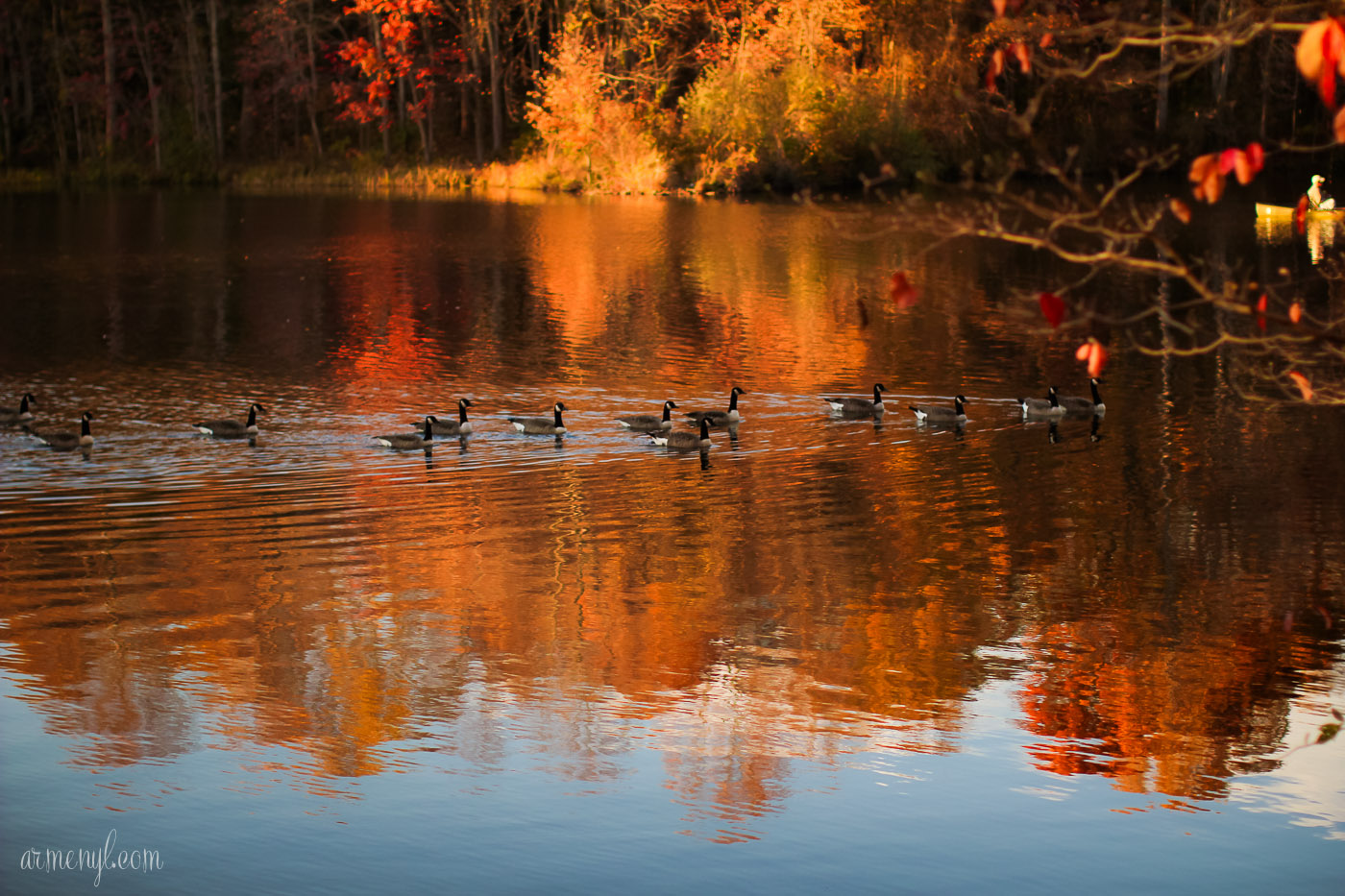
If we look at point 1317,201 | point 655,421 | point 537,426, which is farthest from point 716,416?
point 1317,201

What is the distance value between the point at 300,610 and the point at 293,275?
2510 centimetres

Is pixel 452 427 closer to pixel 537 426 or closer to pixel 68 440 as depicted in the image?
pixel 537 426

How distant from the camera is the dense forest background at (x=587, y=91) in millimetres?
57312

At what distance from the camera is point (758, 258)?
36656 millimetres

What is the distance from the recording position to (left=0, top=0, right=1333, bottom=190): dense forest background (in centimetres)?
5731

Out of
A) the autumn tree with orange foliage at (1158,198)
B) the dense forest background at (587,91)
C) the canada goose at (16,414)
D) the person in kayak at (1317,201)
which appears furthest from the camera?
the dense forest background at (587,91)

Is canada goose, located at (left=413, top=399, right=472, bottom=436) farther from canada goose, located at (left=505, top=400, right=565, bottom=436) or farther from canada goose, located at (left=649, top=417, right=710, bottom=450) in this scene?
canada goose, located at (left=649, top=417, right=710, bottom=450)

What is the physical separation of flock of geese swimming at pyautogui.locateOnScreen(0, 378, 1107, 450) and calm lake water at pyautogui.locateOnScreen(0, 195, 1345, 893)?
0.22m

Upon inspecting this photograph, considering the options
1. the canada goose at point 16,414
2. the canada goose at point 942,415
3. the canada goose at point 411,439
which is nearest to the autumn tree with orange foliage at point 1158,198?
the canada goose at point 942,415

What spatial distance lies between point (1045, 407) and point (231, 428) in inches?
392

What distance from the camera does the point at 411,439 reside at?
16719 millimetres

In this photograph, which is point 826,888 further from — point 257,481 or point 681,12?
point 681,12

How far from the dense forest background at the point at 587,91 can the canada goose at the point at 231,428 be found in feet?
125

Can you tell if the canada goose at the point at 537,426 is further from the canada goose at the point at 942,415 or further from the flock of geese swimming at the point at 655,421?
the canada goose at the point at 942,415
